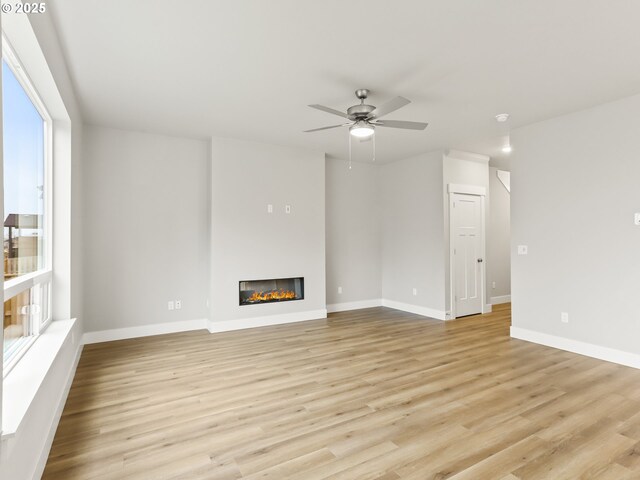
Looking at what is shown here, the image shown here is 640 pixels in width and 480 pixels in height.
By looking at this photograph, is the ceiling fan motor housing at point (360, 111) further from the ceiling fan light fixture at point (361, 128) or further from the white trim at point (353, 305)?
the white trim at point (353, 305)

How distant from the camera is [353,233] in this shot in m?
6.62

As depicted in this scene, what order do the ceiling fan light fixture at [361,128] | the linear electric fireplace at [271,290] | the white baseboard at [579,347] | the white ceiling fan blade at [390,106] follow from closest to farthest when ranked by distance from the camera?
the white ceiling fan blade at [390,106] → the ceiling fan light fixture at [361,128] → the white baseboard at [579,347] → the linear electric fireplace at [271,290]

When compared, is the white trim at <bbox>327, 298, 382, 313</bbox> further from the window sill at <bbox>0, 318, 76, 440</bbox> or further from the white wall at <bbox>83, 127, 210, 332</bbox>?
the window sill at <bbox>0, 318, 76, 440</bbox>

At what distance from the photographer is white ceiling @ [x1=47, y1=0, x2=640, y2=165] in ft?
7.47

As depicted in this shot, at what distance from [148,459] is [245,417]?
69 centimetres

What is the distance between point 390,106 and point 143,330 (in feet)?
13.7

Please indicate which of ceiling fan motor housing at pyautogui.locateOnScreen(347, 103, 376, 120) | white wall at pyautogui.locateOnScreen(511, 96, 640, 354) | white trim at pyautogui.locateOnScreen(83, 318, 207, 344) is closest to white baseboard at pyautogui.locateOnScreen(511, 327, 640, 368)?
white wall at pyautogui.locateOnScreen(511, 96, 640, 354)

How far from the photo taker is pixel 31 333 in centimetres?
259

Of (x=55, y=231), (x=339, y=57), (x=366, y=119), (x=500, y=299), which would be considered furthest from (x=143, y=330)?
(x=500, y=299)

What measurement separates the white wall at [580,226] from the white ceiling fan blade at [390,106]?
239cm

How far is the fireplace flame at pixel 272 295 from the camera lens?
5.36 meters

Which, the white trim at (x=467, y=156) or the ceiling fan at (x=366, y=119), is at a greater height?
the white trim at (x=467, y=156)

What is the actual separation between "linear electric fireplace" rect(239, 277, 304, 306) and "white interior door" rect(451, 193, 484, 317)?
2562 millimetres

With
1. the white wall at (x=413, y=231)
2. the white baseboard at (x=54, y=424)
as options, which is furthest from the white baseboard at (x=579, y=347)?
the white baseboard at (x=54, y=424)
